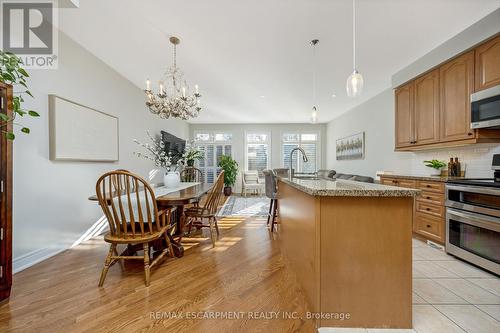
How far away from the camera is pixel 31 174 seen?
2.36 metres

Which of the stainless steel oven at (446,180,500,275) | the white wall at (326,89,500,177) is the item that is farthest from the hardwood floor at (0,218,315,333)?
the white wall at (326,89,500,177)

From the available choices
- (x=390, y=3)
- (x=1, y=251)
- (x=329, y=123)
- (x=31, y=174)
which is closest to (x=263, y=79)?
(x=390, y=3)

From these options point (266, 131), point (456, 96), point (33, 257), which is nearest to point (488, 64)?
point (456, 96)

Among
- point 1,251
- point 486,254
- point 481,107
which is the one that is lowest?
point 486,254

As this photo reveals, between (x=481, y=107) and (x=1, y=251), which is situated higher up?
(x=481, y=107)

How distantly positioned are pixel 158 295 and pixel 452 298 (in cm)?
239

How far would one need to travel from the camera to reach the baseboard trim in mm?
2166

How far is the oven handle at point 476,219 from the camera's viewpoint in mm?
2004

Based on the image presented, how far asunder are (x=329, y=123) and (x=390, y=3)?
19.3 feet

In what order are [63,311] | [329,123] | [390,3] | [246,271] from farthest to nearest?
[329,123] → [246,271] → [390,3] → [63,311]

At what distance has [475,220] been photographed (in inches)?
85.5

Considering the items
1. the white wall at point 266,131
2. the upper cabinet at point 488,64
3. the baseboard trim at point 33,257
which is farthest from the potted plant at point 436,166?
the baseboard trim at point 33,257

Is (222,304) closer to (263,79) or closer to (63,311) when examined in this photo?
(63,311)

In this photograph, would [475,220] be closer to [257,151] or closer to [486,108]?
[486,108]
